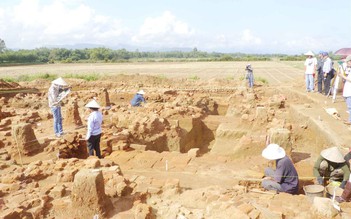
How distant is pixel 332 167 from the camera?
15.8 feet

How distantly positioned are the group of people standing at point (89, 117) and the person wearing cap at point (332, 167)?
162 inches

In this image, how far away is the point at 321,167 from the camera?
16.0 ft

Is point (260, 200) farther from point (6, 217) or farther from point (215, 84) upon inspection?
point (215, 84)

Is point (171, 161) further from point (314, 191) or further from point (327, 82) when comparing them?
point (327, 82)

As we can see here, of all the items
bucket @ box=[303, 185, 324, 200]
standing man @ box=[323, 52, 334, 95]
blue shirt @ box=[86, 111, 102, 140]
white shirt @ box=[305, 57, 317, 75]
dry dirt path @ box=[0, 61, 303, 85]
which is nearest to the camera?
bucket @ box=[303, 185, 324, 200]

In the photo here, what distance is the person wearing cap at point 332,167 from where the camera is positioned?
4652mm

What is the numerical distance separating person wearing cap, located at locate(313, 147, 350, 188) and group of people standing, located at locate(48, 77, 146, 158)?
4114mm

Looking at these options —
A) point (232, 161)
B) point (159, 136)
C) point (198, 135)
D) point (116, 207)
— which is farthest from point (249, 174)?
point (198, 135)

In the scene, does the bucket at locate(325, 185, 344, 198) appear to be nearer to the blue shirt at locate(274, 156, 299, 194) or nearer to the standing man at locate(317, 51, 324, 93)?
the blue shirt at locate(274, 156, 299, 194)

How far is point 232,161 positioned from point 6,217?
4.31 m

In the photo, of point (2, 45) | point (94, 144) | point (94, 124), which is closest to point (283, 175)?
point (94, 124)

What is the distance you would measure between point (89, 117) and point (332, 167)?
4.48m

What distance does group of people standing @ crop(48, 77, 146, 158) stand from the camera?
236 inches

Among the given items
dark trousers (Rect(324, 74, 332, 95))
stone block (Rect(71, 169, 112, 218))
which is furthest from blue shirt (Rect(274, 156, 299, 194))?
dark trousers (Rect(324, 74, 332, 95))
